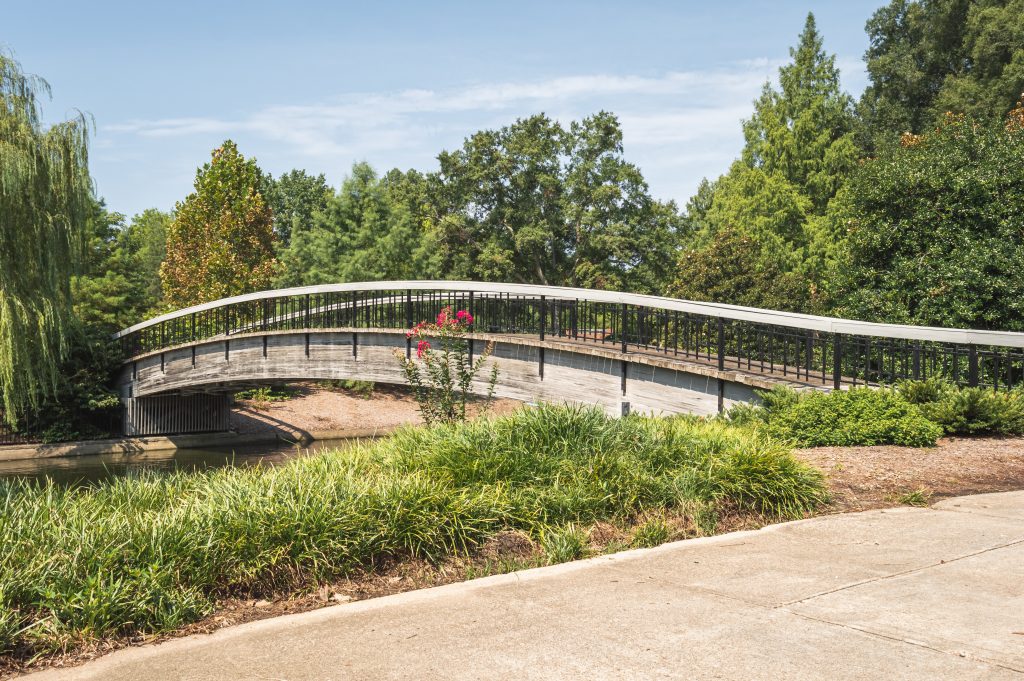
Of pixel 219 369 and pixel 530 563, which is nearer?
pixel 530 563

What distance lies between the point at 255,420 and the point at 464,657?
1106 inches

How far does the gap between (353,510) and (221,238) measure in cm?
3669

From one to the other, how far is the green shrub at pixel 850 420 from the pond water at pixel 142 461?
14728mm

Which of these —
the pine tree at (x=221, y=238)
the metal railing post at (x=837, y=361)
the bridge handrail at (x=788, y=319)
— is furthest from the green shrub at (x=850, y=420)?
the pine tree at (x=221, y=238)

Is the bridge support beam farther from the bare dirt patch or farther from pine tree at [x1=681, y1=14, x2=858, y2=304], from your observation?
the bare dirt patch

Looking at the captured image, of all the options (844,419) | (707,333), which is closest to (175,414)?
(707,333)

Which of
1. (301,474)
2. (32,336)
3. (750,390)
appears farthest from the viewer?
(32,336)

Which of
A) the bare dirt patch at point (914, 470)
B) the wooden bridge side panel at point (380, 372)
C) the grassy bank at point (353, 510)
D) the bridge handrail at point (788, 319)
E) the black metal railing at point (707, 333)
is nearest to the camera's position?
the grassy bank at point (353, 510)

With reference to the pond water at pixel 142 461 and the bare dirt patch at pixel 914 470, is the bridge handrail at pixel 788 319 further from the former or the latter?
the pond water at pixel 142 461

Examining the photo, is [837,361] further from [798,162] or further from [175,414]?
[798,162]

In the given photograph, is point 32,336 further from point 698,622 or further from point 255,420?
point 698,622

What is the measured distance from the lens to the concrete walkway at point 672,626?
364 cm

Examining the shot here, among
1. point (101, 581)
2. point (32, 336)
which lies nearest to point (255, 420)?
point (32, 336)

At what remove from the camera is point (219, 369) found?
24.7 metres
